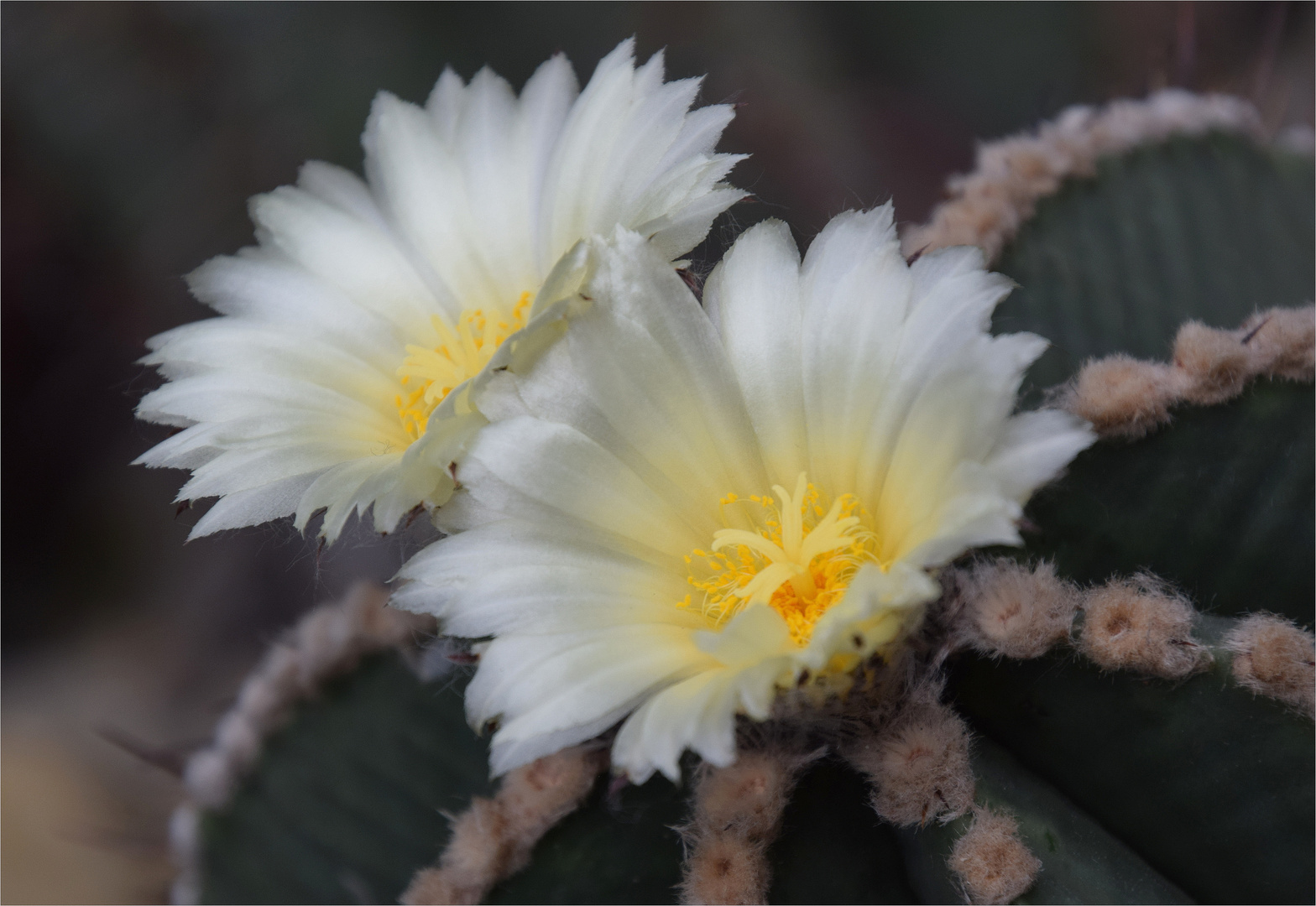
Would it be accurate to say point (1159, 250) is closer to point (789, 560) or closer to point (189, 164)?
point (789, 560)

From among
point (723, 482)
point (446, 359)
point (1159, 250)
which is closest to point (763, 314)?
point (723, 482)

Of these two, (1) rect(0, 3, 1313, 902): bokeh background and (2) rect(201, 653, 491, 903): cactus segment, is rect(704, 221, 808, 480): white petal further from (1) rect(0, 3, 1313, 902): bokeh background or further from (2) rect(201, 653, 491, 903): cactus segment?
(1) rect(0, 3, 1313, 902): bokeh background

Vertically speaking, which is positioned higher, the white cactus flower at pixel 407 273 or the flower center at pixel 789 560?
the white cactus flower at pixel 407 273

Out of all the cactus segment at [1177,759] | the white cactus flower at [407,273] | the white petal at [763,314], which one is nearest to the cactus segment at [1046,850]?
the cactus segment at [1177,759]

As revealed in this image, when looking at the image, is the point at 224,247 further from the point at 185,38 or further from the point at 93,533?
the point at 93,533

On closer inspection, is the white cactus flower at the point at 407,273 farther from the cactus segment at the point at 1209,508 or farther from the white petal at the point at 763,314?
the cactus segment at the point at 1209,508

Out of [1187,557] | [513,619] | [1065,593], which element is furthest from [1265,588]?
[513,619]

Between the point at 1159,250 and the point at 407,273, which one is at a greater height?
the point at 1159,250

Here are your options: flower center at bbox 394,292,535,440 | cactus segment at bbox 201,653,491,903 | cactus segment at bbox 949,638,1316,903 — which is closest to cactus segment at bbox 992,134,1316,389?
cactus segment at bbox 949,638,1316,903
